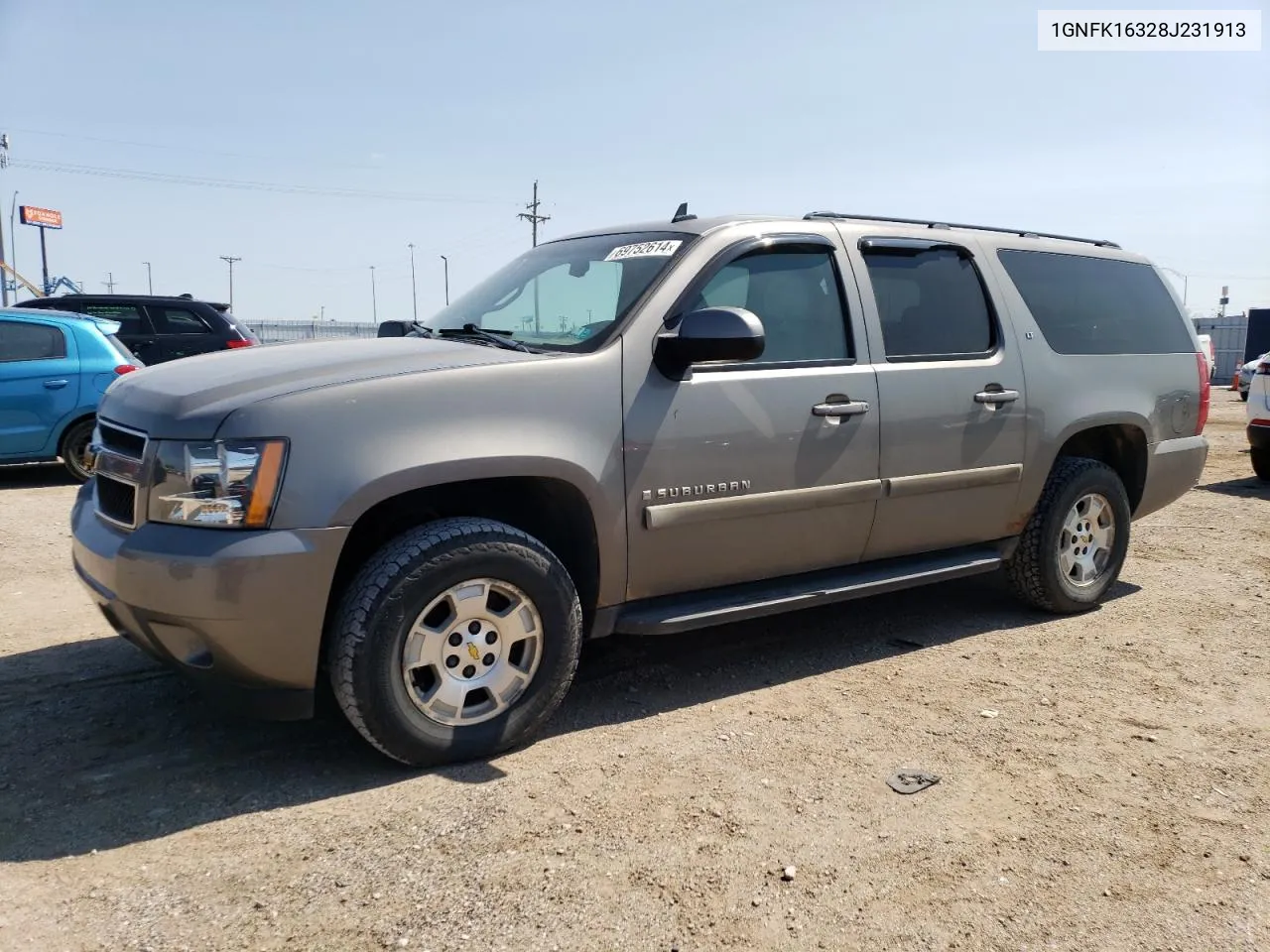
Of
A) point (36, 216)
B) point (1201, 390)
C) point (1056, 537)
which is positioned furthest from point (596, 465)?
point (36, 216)

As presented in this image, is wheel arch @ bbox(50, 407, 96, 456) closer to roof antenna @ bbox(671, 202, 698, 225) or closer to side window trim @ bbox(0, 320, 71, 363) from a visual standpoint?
side window trim @ bbox(0, 320, 71, 363)

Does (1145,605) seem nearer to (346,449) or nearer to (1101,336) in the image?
(1101,336)

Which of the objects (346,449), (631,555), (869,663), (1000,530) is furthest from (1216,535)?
(346,449)

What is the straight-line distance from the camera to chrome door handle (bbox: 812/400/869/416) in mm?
3834

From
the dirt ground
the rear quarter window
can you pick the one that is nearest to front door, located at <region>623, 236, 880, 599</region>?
the dirt ground

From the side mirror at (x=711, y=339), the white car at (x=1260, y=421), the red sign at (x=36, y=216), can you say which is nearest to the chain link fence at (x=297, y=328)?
the red sign at (x=36, y=216)

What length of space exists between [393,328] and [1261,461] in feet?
28.9

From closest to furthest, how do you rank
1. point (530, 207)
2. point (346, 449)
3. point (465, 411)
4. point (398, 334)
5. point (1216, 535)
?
point (346, 449) → point (465, 411) → point (398, 334) → point (1216, 535) → point (530, 207)

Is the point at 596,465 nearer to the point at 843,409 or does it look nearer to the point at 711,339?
the point at 711,339

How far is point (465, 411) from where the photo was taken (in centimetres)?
309

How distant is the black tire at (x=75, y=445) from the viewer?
8.49 meters

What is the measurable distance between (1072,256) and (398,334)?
3532 mm

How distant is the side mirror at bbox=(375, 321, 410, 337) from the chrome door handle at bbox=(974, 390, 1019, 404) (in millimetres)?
2677

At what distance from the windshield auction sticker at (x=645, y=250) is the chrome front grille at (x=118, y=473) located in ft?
6.31
